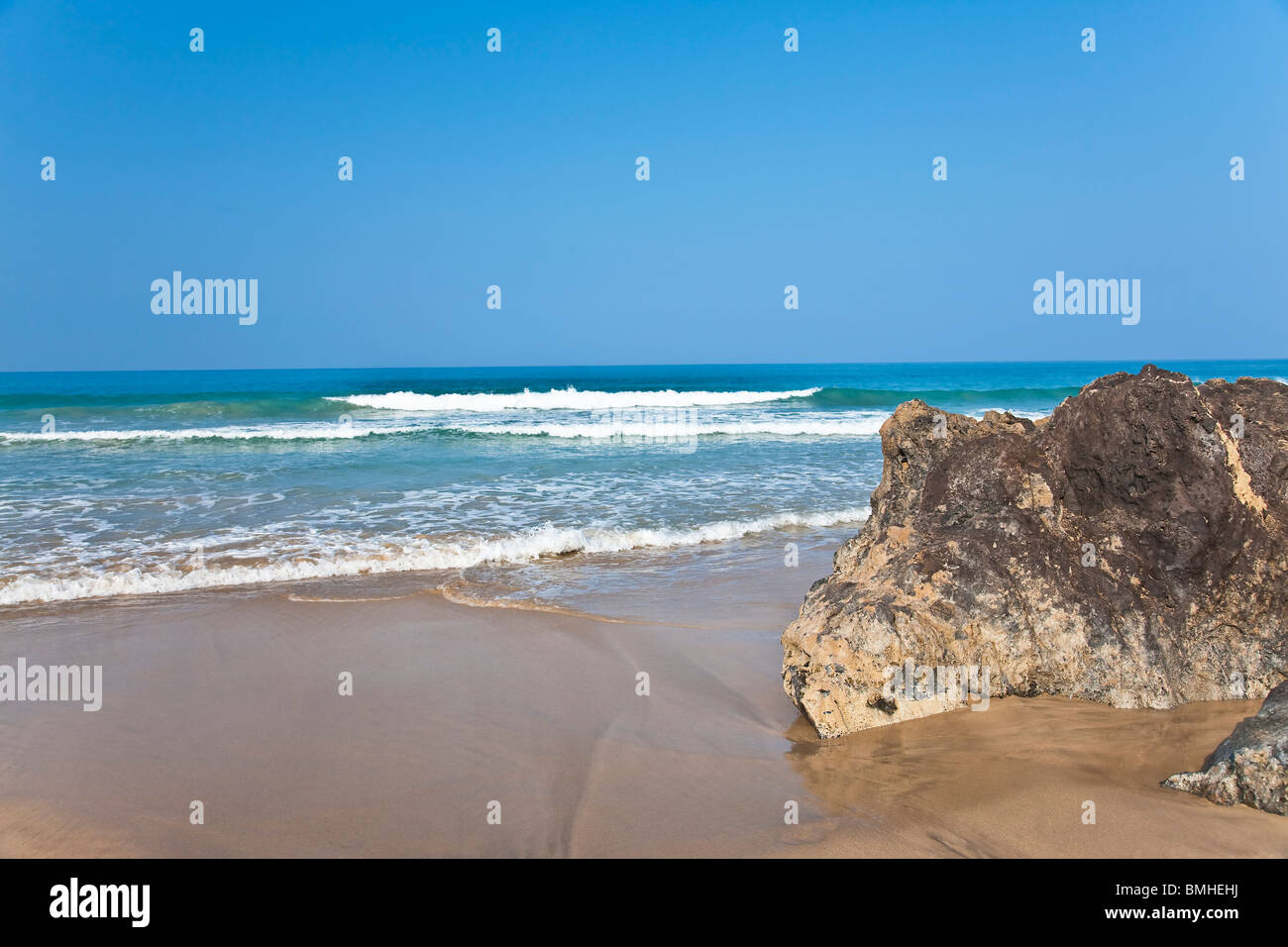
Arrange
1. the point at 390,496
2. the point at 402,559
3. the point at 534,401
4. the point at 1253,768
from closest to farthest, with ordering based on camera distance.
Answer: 1. the point at 1253,768
2. the point at 402,559
3. the point at 390,496
4. the point at 534,401

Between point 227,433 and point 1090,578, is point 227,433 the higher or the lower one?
the higher one

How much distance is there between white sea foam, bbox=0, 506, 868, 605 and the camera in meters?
6.50

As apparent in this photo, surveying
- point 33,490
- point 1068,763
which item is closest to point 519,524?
point 1068,763

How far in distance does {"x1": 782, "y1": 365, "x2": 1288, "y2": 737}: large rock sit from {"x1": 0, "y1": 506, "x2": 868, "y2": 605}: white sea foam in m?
4.09

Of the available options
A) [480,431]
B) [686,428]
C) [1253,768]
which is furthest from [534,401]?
[1253,768]

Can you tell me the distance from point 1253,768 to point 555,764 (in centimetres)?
256

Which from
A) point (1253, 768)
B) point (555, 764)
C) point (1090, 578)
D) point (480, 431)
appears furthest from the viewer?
point (480, 431)

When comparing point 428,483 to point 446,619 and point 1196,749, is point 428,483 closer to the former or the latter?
point 446,619

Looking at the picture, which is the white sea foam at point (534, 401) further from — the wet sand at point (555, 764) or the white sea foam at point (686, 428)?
the wet sand at point (555, 764)

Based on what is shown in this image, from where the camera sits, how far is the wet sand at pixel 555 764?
2.82 metres

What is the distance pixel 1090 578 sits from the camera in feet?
12.2

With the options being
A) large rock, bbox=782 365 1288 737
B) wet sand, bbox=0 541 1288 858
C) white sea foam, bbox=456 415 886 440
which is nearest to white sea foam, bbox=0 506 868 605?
wet sand, bbox=0 541 1288 858

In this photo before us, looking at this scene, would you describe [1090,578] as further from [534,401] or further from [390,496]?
[534,401]

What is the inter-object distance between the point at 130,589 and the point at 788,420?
21.9m
